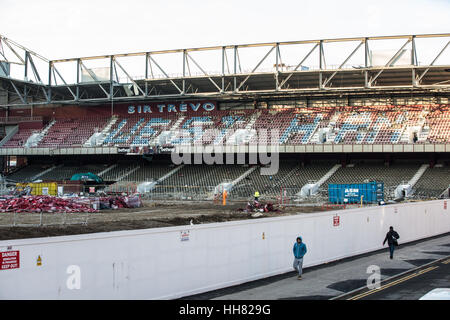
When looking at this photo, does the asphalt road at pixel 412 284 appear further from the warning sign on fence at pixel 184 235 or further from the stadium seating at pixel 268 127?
the stadium seating at pixel 268 127

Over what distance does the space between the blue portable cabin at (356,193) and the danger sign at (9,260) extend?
31.5 m

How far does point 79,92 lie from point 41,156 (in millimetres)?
10939

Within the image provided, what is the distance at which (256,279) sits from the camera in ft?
57.1

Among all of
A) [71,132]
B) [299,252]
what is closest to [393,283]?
[299,252]

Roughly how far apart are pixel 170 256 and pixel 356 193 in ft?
91.4

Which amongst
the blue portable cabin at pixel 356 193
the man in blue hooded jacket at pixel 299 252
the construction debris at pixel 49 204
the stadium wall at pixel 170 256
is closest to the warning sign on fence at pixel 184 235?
the stadium wall at pixel 170 256

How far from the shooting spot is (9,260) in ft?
35.9

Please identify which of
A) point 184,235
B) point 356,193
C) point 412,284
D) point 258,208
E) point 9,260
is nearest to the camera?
point 9,260

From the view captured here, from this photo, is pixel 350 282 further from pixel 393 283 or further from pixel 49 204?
pixel 49 204

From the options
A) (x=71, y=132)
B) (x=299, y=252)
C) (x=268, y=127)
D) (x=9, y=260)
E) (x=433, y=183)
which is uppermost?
(x=71, y=132)

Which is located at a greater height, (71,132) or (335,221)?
(71,132)
